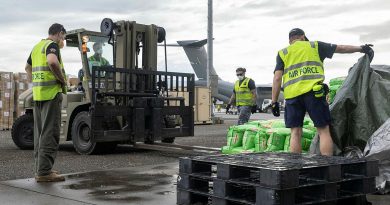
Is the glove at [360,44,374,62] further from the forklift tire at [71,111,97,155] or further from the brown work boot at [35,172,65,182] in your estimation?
the forklift tire at [71,111,97,155]

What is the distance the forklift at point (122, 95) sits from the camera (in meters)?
9.08

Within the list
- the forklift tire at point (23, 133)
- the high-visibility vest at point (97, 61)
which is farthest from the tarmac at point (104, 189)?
the forklift tire at point (23, 133)

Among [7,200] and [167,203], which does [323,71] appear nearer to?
[167,203]

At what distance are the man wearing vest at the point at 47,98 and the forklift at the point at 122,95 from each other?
242 cm

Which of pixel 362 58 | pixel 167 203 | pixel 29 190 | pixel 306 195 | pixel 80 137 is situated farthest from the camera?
pixel 80 137

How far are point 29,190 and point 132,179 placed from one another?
4.23 feet

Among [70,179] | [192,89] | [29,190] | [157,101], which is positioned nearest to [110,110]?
[157,101]

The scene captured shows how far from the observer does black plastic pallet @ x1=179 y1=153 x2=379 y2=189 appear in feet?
12.2

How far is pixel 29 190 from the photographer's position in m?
5.69

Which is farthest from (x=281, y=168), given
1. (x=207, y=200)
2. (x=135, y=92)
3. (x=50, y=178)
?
(x=135, y=92)

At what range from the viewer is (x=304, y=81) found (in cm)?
582

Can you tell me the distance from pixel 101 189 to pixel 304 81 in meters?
2.58

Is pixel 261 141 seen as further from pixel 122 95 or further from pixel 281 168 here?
pixel 281 168

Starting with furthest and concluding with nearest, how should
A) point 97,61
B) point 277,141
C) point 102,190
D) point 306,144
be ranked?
Answer: 1. point 97,61
2. point 277,141
3. point 306,144
4. point 102,190
